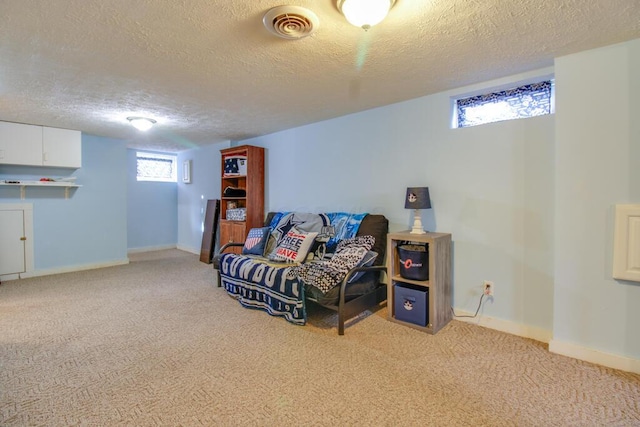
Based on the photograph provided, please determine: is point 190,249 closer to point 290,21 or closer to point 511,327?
point 290,21

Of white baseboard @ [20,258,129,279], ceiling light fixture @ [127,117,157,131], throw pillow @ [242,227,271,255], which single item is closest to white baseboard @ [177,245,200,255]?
white baseboard @ [20,258,129,279]

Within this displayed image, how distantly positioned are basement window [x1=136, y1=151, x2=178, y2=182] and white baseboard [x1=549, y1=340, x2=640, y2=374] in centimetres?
704

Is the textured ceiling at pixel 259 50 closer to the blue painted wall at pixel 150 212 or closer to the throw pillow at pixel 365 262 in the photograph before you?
the throw pillow at pixel 365 262

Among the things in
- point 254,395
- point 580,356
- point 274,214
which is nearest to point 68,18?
point 254,395

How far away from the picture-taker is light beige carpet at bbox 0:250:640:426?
161 cm

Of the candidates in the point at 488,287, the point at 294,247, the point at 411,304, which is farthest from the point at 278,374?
the point at 488,287

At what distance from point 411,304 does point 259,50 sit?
2.37 metres

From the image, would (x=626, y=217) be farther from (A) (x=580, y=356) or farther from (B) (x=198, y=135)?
(B) (x=198, y=135)

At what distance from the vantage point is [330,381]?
191cm

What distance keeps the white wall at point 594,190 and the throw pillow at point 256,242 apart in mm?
2966

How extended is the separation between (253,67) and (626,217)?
282cm

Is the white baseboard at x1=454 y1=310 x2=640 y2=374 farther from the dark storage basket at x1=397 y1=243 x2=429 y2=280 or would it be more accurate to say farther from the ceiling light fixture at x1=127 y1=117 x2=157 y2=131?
the ceiling light fixture at x1=127 y1=117 x2=157 y2=131

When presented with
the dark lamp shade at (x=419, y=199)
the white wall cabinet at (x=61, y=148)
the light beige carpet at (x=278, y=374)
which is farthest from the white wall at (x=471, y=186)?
the white wall cabinet at (x=61, y=148)

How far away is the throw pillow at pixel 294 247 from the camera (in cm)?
339
